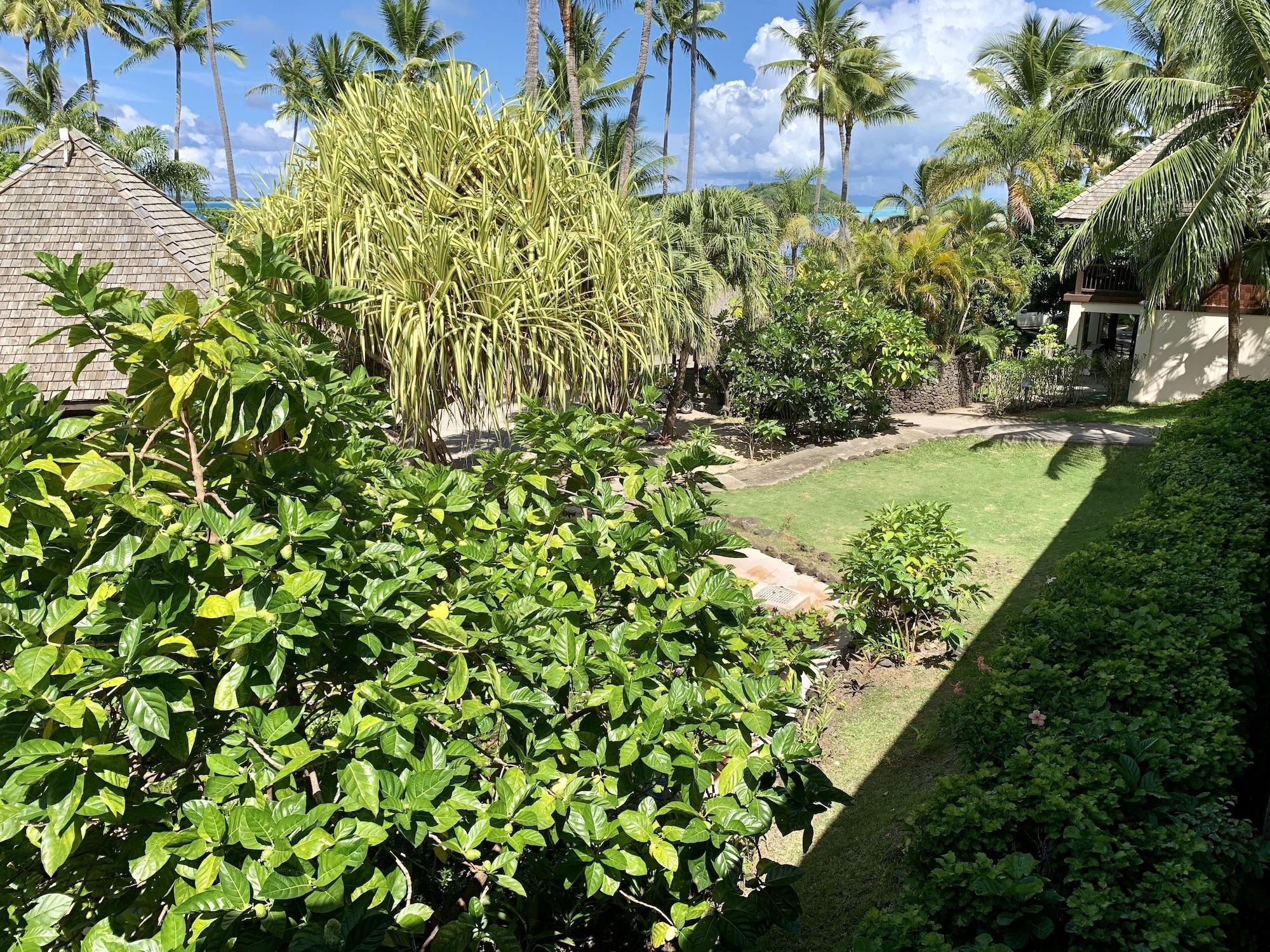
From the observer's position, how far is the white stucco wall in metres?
15.2

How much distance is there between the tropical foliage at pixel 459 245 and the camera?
15.9 feet

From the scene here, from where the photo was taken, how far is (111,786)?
5.04 ft

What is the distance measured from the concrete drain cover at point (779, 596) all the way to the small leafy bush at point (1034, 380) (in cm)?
1052

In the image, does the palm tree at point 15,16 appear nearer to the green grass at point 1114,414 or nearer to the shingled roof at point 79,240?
the shingled roof at point 79,240

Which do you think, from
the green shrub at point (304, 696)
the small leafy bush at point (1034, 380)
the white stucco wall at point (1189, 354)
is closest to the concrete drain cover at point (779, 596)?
the green shrub at point (304, 696)

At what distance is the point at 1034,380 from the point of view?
1516cm

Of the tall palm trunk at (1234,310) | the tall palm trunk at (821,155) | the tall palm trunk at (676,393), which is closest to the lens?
the tall palm trunk at (676,393)

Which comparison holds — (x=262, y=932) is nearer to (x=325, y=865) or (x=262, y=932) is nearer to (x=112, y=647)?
(x=325, y=865)

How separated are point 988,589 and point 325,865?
6.52 metres

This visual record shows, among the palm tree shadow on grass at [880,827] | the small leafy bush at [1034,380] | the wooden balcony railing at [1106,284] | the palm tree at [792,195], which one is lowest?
the palm tree shadow on grass at [880,827]

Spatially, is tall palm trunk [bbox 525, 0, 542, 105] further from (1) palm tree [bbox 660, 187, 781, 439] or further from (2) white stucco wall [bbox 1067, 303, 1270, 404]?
(2) white stucco wall [bbox 1067, 303, 1270, 404]

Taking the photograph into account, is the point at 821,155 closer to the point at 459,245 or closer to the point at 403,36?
the point at 403,36

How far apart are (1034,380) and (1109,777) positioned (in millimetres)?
14729

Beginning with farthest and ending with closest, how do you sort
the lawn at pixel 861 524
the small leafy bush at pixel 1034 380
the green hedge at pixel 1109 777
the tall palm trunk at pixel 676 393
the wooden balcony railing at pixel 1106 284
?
1. the wooden balcony railing at pixel 1106 284
2. the small leafy bush at pixel 1034 380
3. the tall palm trunk at pixel 676 393
4. the lawn at pixel 861 524
5. the green hedge at pixel 1109 777
